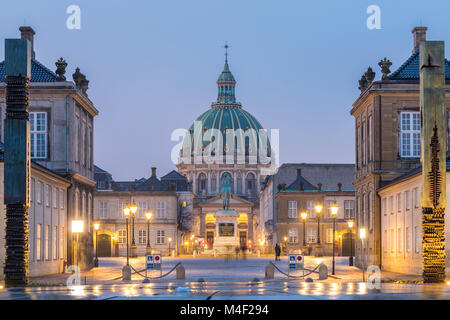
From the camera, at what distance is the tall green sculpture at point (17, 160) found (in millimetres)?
37625

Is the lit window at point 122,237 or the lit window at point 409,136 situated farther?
the lit window at point 122,237

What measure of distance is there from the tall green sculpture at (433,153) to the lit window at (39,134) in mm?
32146

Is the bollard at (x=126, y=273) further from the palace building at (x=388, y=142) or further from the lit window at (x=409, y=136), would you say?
the lit window at (x=409, y=136)

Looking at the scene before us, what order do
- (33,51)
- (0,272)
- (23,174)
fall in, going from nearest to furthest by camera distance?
(23,174) → (0,272) → (33,51)

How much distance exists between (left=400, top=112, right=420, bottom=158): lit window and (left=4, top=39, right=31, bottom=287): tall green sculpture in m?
34.0

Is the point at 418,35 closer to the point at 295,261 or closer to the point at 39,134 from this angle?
the point at 295,261

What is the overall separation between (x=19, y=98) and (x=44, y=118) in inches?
970

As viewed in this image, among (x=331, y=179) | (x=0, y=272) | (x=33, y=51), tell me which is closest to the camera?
(x=0, y=272)

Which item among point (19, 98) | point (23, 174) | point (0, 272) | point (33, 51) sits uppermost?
point (33, 51)

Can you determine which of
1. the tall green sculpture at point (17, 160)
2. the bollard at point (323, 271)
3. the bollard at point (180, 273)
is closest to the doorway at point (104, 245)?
the bollard at point (180, 273)
